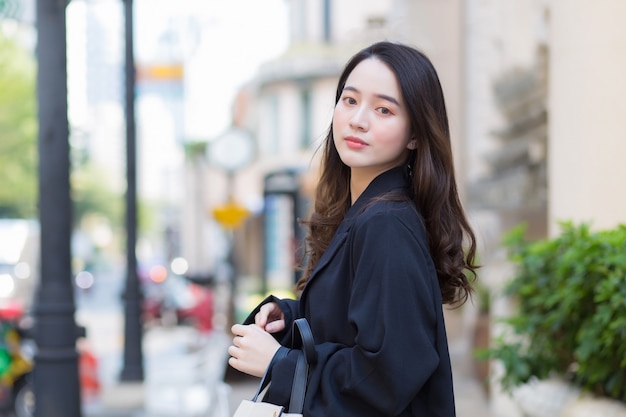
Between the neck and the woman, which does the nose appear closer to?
the woman

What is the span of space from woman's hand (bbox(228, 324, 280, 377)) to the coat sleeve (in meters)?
0.09

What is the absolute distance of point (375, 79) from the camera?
7.17 ft

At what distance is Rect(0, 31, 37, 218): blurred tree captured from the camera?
32188mm

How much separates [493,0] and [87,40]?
68.2ft

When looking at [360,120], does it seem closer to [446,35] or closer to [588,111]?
[588,111]

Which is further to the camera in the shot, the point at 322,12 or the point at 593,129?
the point at 322,12

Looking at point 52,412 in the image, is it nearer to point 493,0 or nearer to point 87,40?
point 493,0

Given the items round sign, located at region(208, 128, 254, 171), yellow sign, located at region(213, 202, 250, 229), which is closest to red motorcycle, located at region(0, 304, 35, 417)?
round sign, located at region(208, 128, 254, 171)

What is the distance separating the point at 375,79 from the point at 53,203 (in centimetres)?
344

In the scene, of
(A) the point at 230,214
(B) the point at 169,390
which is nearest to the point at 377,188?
(B) the point at 169,390

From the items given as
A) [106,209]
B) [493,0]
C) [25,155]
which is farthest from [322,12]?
[106,209]

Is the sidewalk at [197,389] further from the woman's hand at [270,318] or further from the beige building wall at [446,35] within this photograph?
the woman's hand at [270,318]

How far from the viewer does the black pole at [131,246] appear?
10.6m

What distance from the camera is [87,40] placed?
101ft
